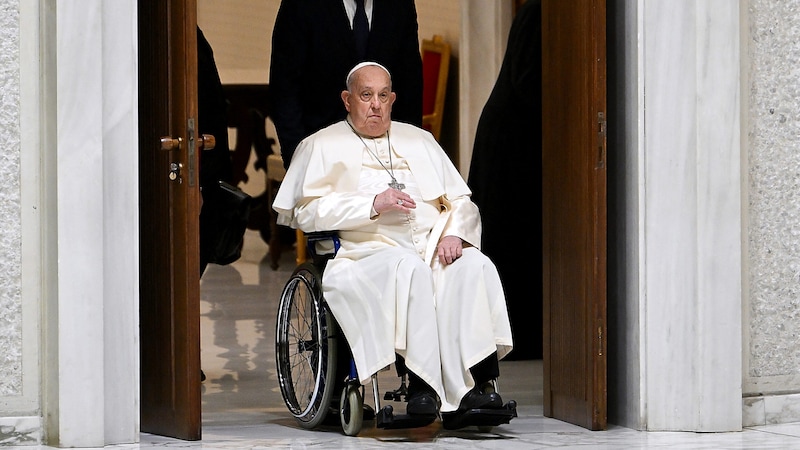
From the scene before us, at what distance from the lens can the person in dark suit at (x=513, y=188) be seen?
708 centimetres

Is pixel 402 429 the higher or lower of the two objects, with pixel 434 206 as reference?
lower

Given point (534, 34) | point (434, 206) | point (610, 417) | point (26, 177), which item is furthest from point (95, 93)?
point (534, 34)

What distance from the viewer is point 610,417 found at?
5.18 metres

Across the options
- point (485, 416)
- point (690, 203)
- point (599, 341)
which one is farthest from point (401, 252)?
point (690, 203)

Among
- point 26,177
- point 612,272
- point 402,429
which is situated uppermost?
point 26,177

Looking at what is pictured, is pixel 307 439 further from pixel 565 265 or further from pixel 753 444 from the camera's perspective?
pixel 753 444

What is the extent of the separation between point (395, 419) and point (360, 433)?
1.12 ft

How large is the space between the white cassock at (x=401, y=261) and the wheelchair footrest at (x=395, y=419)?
100 millimetres

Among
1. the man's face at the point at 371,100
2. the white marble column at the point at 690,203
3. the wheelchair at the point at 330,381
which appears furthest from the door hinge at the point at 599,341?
the man's face at the point at 371,100

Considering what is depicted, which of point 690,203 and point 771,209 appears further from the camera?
point 771,209

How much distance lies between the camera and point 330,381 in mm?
4898

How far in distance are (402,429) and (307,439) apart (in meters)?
0.40

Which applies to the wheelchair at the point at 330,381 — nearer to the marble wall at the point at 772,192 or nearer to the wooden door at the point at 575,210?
the wooden door at the point at 575,210

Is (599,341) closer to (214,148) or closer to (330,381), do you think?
(330,381)
